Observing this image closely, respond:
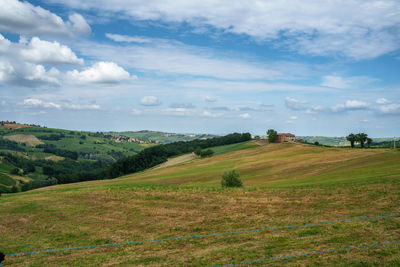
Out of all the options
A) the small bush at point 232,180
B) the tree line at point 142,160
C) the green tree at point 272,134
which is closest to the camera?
the small bush at point 232,180

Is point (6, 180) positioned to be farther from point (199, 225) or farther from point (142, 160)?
point (199, 225)

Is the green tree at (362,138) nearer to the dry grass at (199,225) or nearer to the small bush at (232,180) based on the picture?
the small bush at (232,180)

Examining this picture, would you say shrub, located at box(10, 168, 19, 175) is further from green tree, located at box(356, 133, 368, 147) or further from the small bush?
green tree, located at box(356, 133, 368, 147)

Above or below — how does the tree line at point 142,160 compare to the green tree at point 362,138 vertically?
below

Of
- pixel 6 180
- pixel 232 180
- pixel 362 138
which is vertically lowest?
pixel 6 180

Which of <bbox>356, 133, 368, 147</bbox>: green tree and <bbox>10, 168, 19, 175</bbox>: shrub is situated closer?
<bbox>356, 133, 368, 147</bbox>: green tree

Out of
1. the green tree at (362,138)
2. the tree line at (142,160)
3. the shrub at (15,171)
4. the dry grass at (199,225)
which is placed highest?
the green tree at (362,138)

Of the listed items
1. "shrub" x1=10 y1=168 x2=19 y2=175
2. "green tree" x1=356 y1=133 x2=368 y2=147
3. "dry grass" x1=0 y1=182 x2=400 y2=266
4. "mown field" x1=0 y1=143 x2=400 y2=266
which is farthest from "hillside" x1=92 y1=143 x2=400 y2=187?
"shrub" x1=10 y1=168 x2=19 y2=175

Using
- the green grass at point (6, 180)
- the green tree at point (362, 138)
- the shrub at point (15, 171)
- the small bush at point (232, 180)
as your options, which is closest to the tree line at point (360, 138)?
the green tree at point (362, 138)

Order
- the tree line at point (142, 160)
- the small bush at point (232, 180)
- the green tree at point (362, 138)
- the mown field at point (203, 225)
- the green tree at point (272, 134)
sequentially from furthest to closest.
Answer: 1. the tree line at point (142, 160)
2. the green tree at point (272, 134)
3. the green tree at point (362, 138)
4. the small bush at point (232, 180)
5. the mown field at point (203, 225)

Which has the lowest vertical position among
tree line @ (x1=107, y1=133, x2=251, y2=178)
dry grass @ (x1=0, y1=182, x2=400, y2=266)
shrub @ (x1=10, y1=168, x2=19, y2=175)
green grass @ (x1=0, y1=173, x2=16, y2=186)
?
green grass @ (x1=0, y1=173, x2=16, y2=186)

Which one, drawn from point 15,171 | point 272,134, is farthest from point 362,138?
point 15,171

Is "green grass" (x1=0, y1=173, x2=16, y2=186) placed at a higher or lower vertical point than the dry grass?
lower

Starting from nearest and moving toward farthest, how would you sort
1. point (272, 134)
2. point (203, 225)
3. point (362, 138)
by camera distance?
point (203, 225) < point (362, 138) < point (272, 134)
